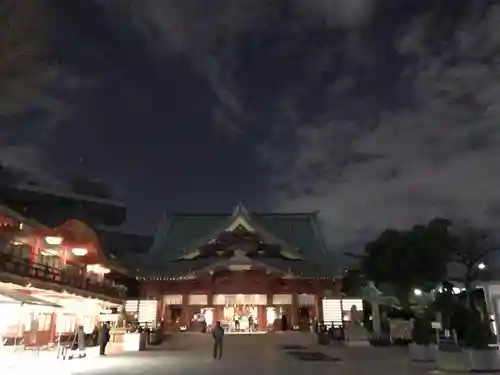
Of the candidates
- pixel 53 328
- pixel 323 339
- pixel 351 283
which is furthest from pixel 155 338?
pixel 351 283

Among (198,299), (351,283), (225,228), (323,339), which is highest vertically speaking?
(225,228)

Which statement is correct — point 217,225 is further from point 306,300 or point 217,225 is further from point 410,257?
point 410,257

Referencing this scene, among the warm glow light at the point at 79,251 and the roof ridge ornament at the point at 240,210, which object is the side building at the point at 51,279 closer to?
the warm glow light at the point at 79,251

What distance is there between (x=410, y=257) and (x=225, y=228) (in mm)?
21177

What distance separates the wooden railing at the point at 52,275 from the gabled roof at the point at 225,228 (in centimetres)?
448

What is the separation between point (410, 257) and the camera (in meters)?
24.0

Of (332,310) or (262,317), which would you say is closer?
(332,310)

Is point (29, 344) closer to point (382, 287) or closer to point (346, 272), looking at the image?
point (382, 287)

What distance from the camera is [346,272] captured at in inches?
1539

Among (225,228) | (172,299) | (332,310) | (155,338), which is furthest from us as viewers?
(225,228)

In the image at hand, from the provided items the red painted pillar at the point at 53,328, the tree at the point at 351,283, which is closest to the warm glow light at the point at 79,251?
the red painted pillar at the point at 53,328

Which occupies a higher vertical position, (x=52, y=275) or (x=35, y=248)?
(x=35, y=248)

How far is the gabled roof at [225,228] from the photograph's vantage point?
141 feet

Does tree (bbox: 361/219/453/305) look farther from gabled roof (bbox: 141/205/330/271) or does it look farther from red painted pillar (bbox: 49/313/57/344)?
red painted pillar (bbox: 49/313/57/344)
